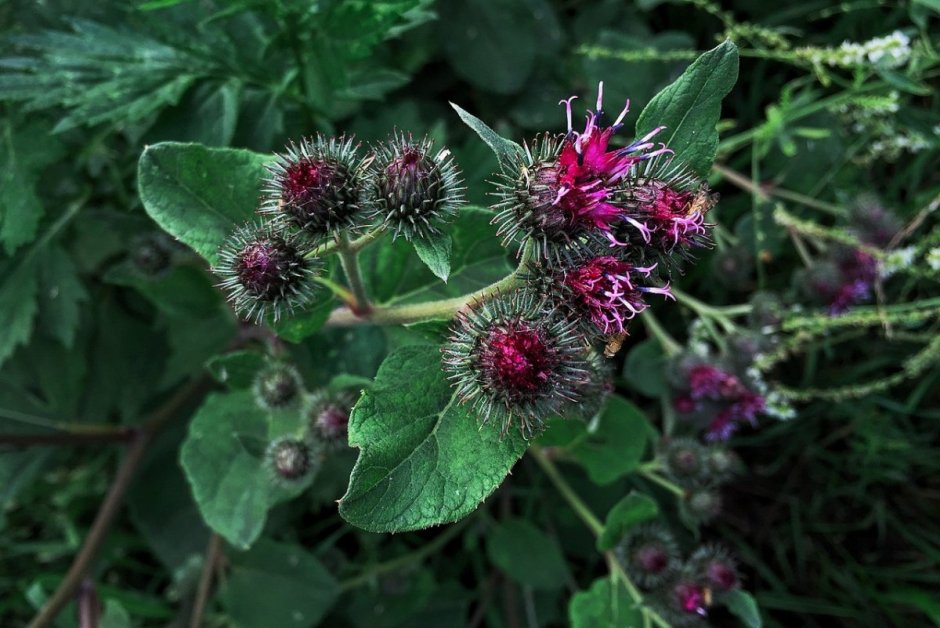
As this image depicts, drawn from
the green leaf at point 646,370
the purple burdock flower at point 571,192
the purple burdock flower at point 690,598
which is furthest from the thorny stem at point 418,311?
the green leaf at point 646,370

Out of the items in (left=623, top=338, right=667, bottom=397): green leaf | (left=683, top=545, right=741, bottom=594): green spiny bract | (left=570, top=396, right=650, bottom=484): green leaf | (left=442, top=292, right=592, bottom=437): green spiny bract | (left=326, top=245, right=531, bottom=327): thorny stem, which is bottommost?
(left=683, top=545, right=741, bottom=594): green spiny bract

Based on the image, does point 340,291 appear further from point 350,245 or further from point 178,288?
point 178,288

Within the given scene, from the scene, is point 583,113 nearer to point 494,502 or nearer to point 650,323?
point 650,323

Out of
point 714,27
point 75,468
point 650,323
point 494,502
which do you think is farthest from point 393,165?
point 75,468

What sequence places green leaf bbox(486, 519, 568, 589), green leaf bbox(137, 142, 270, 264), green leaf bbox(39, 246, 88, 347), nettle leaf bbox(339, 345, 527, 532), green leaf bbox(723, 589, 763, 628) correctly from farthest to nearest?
1. green leaf bbox(486, 519, 568, 589)
2. green leaf bbox(39, 246, 88, 347)
3. green leaf bbox(723, 589, 763, 628)
4. green leaf bbox(137, 142, 270, 264)
5. nettle leaf bbox(339, 345, 527, 532)

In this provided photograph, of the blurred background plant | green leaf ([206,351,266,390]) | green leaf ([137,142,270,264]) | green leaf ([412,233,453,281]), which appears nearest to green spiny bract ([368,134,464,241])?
green leaf ([412,233,453,281])

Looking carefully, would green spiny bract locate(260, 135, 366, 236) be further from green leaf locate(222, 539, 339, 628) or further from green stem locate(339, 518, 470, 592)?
green stem locate(339, 518, 470, 592)

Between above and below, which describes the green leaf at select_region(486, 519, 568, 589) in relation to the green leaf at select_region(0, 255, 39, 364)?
below
